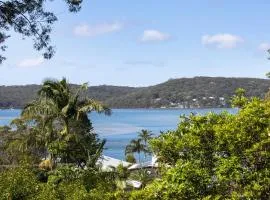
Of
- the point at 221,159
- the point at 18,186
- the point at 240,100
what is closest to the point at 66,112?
the point at 18,186

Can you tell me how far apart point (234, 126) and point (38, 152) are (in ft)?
133

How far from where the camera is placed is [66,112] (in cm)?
3228

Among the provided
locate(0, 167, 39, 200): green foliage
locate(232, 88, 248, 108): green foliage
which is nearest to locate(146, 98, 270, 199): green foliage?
locate(232, 88, 248, 108): green foliage

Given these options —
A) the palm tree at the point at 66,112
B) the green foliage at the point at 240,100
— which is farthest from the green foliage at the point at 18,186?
the palm tree at the point at 66,112

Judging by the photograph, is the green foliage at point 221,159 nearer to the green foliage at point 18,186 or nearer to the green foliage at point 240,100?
the green foliage at point 240,100

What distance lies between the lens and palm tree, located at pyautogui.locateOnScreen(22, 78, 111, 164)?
32344 millimetres

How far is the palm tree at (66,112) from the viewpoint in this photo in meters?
32.3

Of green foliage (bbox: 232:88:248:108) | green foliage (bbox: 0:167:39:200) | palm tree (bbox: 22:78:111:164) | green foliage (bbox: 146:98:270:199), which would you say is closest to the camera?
green foliage (bbox: 146:98:270:199)

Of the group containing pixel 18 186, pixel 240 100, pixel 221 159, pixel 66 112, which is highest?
pixel 240 100

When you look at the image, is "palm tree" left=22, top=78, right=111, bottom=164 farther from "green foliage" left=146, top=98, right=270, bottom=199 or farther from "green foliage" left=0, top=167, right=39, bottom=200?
"green foliage" left=146, top=98, right=270, bottom=199

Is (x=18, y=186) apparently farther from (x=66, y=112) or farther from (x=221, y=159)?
(x=66, y=112)

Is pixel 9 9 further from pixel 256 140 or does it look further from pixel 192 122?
pixel 256 140

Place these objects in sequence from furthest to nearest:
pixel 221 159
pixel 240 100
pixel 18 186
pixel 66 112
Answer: pixel 66 112
pixel 18 186
pixel 240 100
pixel 221 159

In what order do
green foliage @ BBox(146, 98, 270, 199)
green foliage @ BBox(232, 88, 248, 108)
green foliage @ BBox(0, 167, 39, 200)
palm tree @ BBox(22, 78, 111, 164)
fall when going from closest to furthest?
green foliage @ BBox(146, 98, 270, 199) < green foliage @ BBox(232, 88, 248, 108) < green foliage @ BBox(0, 167, 39, 200) < palm tree @ BBox(22, 78, 111, 164)
